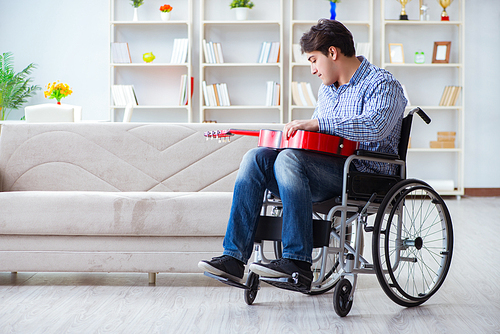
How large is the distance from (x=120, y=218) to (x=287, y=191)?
73 cm

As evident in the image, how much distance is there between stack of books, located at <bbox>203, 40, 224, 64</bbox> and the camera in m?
5.51

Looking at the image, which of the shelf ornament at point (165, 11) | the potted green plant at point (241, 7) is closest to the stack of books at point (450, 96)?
the potted green plant at point (241, 7)

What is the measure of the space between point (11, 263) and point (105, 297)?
0.42 metres

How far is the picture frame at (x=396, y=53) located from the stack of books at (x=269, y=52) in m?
1.17

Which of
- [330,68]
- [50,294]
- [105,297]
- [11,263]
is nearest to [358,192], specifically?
[330,68]

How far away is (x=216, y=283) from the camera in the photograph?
2.15 meters

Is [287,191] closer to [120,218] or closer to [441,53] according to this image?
[120,218]

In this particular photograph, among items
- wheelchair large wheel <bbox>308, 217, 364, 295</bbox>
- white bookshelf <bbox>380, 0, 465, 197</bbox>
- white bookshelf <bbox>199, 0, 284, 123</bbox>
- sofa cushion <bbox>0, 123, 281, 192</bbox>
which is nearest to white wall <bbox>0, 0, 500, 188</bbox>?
white bookshelf <bbox>199, 0, 284, 123</bbox>

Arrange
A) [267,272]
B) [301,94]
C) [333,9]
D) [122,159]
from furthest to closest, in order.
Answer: [301,94]
[333,9]
[122,159]
[267,272]

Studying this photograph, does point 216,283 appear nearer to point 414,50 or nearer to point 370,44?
point 370,44

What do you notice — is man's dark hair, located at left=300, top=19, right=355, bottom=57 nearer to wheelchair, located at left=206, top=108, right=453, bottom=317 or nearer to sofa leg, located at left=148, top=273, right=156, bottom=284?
wheelchair, located at left=206, top=108, right=453, bottom=317

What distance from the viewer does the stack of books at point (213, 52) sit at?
5.51 m

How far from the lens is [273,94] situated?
554 cm

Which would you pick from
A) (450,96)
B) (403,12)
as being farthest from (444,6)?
(450,96)
